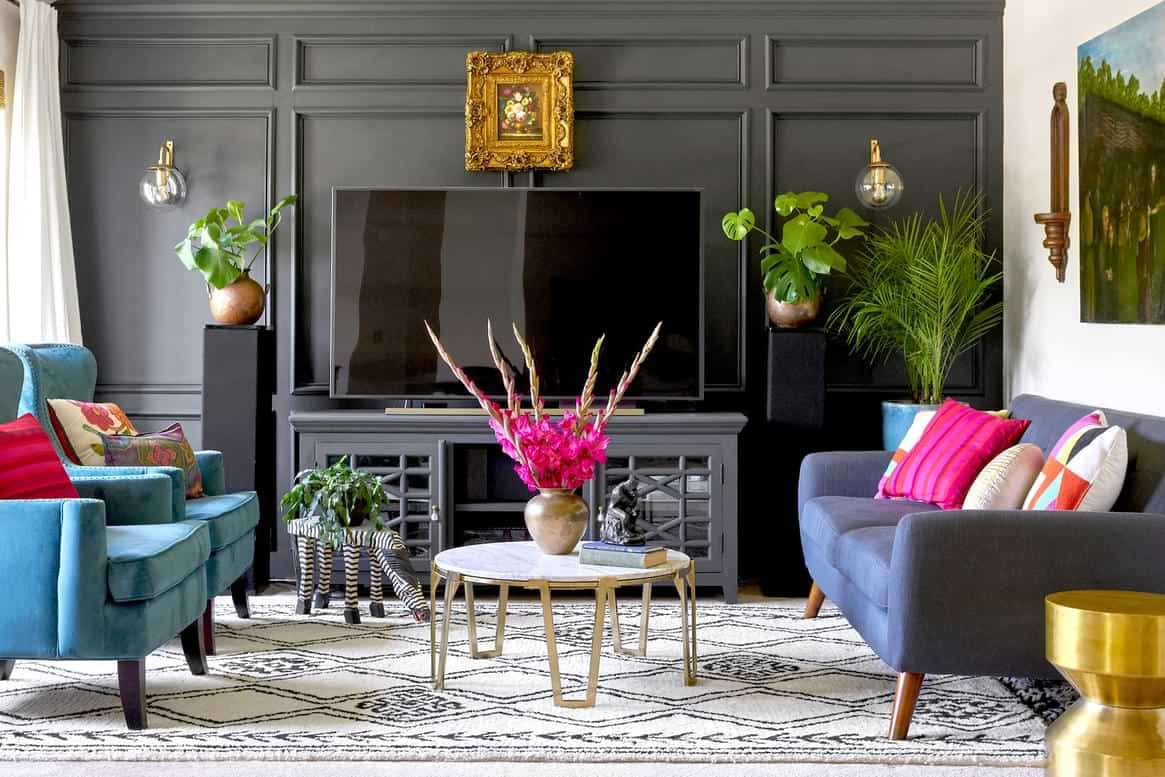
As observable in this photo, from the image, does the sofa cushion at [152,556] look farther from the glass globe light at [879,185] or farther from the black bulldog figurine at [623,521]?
the glass globe light at [879,185]

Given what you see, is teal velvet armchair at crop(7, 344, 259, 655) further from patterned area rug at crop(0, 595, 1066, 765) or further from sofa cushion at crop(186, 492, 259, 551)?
patterned area rug at crop(0, 595, 1066, 765)

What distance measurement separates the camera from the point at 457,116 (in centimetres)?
528

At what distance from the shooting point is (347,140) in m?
5.30

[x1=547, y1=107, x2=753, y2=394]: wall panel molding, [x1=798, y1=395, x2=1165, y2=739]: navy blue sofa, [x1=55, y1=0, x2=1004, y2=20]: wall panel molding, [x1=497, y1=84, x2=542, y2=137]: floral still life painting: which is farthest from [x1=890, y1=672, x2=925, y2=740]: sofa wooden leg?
[x1=55, y1=0, x2=1004, y2=20]: wall panel molding

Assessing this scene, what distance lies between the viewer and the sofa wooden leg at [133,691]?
9.73ft

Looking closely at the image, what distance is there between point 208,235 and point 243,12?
112cm

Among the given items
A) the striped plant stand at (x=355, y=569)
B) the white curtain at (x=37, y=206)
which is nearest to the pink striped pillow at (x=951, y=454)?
the striped plant stand at (x=355, y=569)

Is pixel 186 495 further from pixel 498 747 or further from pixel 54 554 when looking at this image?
pixel 498 747

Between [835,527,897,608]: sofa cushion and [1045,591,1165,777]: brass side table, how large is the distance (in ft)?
9.01

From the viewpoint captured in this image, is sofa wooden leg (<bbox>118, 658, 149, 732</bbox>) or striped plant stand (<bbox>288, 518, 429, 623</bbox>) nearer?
sofa wooden leg (<bbox>118, 658, 149, 732</bbox>)

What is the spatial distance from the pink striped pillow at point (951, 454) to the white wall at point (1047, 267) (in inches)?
15.8

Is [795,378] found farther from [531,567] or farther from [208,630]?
[208,630]

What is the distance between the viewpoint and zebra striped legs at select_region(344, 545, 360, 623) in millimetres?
4270

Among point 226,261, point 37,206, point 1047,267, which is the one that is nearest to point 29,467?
point 226,261
